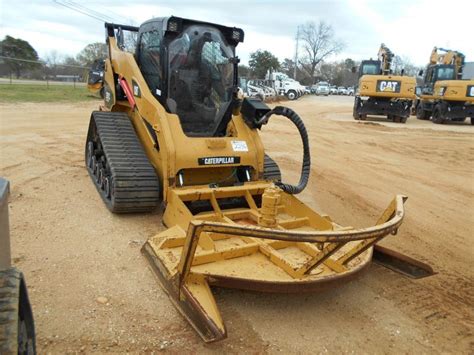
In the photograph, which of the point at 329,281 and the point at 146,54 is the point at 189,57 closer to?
the point at 146,54

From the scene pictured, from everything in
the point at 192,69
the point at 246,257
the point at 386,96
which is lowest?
the point at 246,257

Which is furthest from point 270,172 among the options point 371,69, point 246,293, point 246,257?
point 371,69

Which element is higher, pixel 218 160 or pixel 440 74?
pixel 440 74

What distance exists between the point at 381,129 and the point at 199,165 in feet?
37.8

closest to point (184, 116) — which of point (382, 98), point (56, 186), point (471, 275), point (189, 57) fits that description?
point (189, 57)

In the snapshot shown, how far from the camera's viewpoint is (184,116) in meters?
5.36

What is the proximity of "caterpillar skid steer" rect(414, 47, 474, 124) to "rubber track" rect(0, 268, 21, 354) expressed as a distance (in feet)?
57.7

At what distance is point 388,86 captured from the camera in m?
16.7

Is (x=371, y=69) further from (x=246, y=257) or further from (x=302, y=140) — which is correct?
(x=246, y=257)

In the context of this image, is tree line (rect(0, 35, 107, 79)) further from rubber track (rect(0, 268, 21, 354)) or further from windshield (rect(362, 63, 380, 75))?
rubber track (rect(0, 268, 21, 354))

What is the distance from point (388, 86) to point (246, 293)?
48.4 ft

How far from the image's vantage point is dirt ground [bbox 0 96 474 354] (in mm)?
3012

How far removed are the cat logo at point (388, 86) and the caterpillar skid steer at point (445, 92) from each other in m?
2.06

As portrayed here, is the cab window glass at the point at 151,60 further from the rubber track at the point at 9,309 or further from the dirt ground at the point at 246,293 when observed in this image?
the rubber track at the point at 9,309
